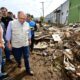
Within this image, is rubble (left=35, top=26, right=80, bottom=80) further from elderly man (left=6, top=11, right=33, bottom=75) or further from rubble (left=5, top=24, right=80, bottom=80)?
elderly man (left=6, top=11, right=33, bottom=75)

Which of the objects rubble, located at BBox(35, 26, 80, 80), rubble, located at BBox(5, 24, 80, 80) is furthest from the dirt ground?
rubble, located at BBox(35, 26, 80, 80)

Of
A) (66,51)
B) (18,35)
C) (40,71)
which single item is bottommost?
(40,71)

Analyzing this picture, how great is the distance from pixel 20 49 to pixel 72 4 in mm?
33531

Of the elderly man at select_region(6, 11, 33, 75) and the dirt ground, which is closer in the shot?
the elderly man at select_region(6, 11, 33, 75)

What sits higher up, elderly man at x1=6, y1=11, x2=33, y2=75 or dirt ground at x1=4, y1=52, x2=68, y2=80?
elderly man at x1=6, y1=11, x2=33, y2=75

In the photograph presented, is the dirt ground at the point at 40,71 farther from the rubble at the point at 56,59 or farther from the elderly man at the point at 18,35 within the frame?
the elderly man at the point at 18,35

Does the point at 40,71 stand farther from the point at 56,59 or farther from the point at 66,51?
the point at 66,51

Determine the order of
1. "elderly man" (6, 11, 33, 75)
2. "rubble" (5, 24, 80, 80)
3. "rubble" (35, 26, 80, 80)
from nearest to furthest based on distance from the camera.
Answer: "elderly man" (6, 11, 33, 75)
"rubble" (5, 24, 80, 80)
"rubble" (35, 26, 80, 80)

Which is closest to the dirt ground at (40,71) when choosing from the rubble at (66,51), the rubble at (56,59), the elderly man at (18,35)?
the rubble at (56,59)

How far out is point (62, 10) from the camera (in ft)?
166

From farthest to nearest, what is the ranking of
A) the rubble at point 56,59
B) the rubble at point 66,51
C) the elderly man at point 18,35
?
1. the rubble at point 66,51
2. the rubble at point 56,59
3. the elderly man at point 18,35

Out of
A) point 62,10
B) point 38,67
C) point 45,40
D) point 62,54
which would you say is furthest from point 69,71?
point 62,10

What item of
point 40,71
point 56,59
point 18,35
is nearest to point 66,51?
point 56,59

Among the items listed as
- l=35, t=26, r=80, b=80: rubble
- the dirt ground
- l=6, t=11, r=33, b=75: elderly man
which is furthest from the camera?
l=35, t=26, r=80, b=80: rubble
